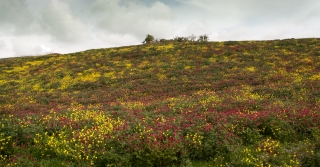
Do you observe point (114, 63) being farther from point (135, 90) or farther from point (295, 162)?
point (295, 162)

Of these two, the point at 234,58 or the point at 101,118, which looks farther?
the point at 234,58

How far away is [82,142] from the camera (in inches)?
355

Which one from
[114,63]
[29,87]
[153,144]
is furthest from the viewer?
[114,63]

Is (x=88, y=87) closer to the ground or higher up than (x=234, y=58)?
closer to the ground

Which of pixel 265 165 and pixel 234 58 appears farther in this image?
pixel 234 58

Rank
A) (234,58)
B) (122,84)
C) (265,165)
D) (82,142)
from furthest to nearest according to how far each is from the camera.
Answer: (234,58) < (122,84) < (82,142) < (265,165)

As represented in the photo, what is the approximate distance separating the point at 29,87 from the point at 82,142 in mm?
24383

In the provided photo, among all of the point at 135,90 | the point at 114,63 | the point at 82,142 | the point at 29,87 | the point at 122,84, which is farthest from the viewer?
the point at 114,63

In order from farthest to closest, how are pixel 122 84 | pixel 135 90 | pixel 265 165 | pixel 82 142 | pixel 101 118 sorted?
pixel 122 84 → pixel 135 90 → pixel 101 118 → pixel 82 142 → pixel 265 165

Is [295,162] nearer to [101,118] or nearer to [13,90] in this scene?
[101,118]

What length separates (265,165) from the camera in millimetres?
7547

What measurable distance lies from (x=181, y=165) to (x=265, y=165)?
263 cm

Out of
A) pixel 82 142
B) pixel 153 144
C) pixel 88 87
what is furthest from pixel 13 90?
pixel 153 144

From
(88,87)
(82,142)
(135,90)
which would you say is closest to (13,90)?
(88,87)
